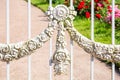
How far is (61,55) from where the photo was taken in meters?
4.84

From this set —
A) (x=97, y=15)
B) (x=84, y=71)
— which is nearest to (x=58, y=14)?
(x=84, y=71)

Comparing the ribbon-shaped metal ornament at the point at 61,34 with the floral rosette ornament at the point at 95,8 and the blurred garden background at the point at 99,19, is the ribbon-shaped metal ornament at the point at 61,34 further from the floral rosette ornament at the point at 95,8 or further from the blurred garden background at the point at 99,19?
the floral rosette ornament at the point at 95,8

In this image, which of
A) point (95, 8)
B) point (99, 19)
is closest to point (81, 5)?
point (95, 8)

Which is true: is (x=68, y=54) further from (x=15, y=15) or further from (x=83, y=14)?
(x=15, y=15)

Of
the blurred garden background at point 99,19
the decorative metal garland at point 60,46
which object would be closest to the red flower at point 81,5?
the blurred garden background at point 99,19

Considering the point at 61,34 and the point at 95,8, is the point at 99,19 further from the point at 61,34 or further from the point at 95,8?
the point at 61,34

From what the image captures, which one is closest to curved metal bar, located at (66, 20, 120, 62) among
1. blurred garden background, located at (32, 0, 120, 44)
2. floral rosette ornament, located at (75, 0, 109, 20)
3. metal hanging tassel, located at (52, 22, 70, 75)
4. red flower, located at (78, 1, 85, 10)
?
metal hanging tassel, located at (52, 22, 70, 75)

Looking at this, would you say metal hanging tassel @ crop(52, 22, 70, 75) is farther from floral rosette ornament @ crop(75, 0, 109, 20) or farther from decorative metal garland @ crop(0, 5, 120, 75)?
floral rosette ornament @ crop(75, 0, 109, 20)

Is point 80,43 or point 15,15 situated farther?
point 15,15

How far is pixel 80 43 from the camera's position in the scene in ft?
15.9

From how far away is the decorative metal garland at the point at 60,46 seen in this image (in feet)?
15.7

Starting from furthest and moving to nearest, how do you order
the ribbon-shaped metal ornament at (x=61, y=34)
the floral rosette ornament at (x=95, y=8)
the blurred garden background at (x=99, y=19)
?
the floral rosette ornament at (x=95, y=8) < the blurred garden background at (x=99, y=19) < the ribbon-shaped metal ornament at (x=61, y=34)

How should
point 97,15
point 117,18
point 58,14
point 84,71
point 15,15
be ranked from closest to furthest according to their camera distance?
point 58,14
point 84,71
point 117,18
point 97,15
point 15,15

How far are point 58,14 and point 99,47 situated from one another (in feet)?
1.62
